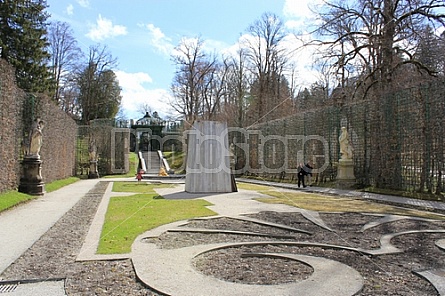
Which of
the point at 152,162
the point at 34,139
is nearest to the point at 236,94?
the point at 152,162

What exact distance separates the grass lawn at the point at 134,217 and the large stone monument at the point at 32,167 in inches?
170

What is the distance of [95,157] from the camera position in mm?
30641

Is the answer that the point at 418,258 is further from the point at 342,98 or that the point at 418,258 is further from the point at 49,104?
the point at 49,104

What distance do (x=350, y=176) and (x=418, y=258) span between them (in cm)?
1341

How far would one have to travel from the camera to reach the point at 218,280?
4.52m

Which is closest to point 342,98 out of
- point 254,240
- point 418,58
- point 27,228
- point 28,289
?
point 418,58

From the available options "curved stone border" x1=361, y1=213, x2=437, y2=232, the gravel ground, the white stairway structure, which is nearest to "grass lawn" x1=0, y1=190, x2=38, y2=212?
the gravel ground

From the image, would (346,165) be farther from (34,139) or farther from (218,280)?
(218,280)

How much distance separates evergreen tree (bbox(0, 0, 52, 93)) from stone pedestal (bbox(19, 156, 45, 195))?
51.8ft

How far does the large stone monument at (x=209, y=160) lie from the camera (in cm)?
1614

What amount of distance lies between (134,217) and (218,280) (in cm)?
514

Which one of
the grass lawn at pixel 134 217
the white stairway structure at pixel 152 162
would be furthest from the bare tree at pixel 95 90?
the grass lawn at pixel 134 217

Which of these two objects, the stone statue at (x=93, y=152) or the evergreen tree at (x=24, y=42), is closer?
the evergreen tree at (x=24, y=42)

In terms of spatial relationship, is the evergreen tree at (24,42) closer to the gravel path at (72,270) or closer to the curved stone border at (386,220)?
the gravel path at (72,270)
